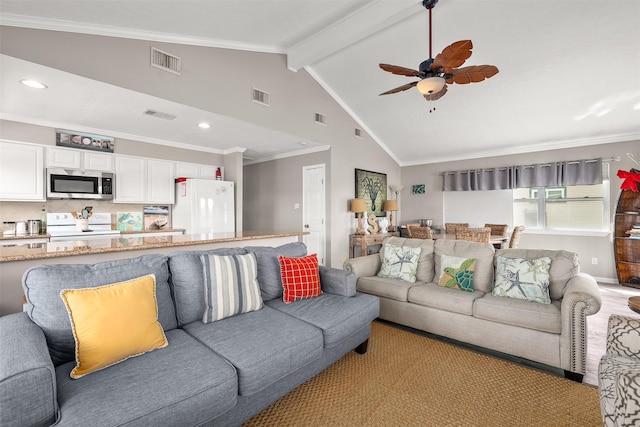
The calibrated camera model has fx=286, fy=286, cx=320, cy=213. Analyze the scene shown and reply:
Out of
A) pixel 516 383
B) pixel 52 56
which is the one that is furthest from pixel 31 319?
pixel 516 383

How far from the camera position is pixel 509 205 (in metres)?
5.72

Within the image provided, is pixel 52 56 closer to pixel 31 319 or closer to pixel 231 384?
pixel 31 319

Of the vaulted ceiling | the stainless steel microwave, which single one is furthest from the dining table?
the stainless steel microwave

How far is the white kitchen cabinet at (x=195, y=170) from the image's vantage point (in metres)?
4.82

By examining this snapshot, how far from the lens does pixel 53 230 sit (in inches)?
151

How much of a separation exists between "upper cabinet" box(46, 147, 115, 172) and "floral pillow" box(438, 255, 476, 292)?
4648mm

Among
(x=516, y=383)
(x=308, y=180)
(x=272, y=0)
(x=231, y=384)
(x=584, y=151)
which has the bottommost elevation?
(x=516, y=383)

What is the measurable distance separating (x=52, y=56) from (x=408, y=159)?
20.5ft

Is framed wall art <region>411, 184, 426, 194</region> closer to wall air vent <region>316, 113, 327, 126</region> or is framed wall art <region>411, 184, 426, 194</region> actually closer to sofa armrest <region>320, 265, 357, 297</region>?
wall air vent <region>316, 113, 327, 126</region>

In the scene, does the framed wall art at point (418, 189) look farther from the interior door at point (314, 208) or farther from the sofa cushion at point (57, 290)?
the sofa cushion at point (57, 290)

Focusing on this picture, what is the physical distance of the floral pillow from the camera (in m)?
2.78

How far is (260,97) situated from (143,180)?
2.31m

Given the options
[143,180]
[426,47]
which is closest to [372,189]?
[426,47]

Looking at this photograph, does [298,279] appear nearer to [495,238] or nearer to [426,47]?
[426,47]
